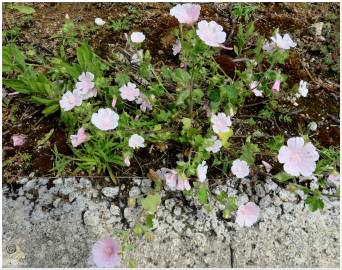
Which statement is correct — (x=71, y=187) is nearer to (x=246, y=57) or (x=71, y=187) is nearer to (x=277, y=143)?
(x=277, y=143)

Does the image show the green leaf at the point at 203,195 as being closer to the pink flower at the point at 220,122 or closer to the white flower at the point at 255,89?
the pink flower at the point at 220,122

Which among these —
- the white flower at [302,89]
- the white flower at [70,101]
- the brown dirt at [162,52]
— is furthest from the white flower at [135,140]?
the white flower at [302,89]

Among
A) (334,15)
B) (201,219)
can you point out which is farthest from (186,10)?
(334,15)

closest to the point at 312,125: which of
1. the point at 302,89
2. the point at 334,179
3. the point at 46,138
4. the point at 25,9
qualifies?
the point at 302,89

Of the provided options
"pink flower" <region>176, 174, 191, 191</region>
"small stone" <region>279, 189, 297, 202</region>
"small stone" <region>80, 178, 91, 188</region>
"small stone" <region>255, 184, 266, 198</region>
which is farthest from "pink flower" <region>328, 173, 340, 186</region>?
"small stone" <region>80, 178, 91, 188</region>

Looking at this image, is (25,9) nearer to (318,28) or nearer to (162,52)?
(162,52)

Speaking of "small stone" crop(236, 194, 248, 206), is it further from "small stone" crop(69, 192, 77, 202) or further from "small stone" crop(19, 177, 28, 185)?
"small stone" crop(19, 177, 28, 185)
